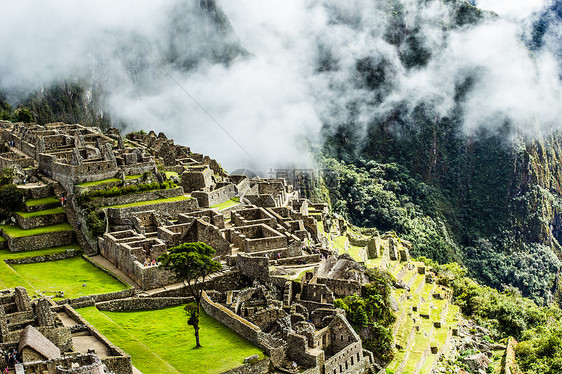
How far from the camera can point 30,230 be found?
133ft

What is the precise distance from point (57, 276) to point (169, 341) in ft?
32.1

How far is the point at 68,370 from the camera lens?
19.0m

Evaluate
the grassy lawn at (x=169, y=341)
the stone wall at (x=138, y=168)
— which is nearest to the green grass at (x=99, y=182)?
the stone wall at (x=138, y=168)

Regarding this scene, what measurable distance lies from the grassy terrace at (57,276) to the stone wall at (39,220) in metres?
2.34

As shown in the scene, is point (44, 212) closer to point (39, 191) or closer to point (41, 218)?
point (41, 218)

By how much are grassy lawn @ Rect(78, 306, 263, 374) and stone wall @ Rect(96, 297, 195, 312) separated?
14.7 inches

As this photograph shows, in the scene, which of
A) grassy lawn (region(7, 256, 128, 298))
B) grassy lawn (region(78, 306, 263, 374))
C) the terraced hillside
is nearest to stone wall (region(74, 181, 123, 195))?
grassy lawn (region(7, 256, 128, 298))

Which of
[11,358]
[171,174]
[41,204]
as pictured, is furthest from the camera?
[171,174]

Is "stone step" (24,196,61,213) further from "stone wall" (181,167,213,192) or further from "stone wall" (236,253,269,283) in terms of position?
"stone wall" (236,253,269,283)

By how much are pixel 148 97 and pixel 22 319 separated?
9236cm

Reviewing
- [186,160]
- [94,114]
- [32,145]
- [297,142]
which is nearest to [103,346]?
[32,145]

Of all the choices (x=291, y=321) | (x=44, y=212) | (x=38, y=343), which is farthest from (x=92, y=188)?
(x=38, y=343)

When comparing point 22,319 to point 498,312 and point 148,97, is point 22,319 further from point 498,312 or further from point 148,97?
point 148,97

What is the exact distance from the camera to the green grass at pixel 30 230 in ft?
131
